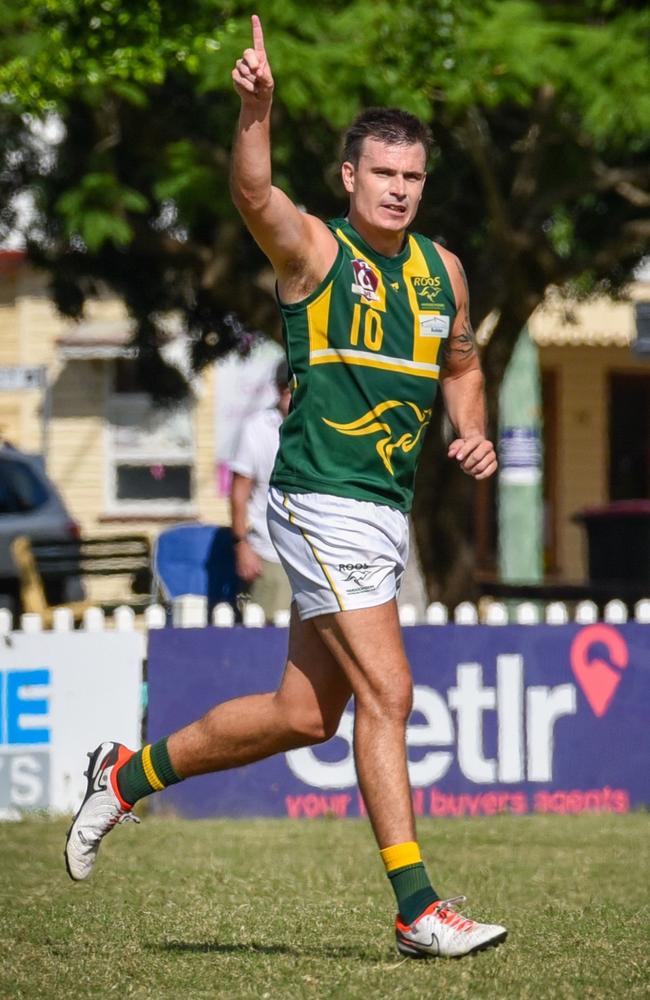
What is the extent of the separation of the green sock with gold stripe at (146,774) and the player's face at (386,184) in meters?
1.60

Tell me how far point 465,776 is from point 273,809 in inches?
37.1

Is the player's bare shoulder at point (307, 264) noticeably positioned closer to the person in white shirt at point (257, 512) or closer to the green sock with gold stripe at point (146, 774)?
the green sock with gold stripe at point (146, 774)

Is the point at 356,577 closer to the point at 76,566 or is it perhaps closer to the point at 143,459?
the point at 76,566

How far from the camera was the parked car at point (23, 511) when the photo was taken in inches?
640

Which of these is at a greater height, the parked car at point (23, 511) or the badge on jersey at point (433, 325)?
the badge on jersey at point (433, 325)

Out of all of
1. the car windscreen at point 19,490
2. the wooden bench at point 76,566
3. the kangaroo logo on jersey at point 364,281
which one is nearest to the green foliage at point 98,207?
the wooden bench at point 76,566

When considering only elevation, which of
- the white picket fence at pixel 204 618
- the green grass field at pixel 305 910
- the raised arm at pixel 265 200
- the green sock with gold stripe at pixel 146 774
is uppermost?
the raised arm at pixel 265 200

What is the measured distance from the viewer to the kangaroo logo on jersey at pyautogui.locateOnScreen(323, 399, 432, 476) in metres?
4.89

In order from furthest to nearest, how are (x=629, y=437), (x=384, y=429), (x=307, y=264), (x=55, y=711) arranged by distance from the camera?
(x=629, y=437)
(x=55, y=711)
(x=384, y=429)
(x=307, y=264)

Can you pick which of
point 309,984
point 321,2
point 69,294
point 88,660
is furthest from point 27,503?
point 309,984

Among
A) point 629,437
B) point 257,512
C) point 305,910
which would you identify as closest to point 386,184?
point 305,910

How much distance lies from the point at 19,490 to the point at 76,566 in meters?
1.85

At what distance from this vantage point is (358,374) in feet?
16.0

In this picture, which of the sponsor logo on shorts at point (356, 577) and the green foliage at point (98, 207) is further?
the green foliage at point (98, 207)
